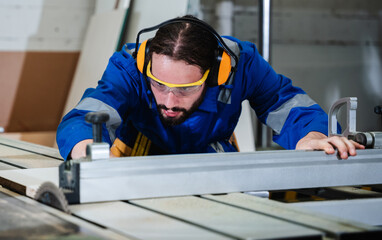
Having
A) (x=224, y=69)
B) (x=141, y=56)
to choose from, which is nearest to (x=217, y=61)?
(x=224, y=69)

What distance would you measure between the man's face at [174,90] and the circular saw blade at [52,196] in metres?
0.70

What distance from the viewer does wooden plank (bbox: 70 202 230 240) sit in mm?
1172

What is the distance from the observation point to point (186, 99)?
2.14 m

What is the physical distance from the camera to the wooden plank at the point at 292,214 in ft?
3.95

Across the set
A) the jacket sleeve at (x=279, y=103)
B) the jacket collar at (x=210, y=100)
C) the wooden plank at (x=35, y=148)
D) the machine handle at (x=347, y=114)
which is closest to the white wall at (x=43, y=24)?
the wooden plank at (x=35, y=148)

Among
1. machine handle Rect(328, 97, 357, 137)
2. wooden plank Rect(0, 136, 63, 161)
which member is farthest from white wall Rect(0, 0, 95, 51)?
machine handle Rect(328, 97, 357, 137)

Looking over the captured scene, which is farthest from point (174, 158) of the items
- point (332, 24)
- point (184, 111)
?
point (332, 24)

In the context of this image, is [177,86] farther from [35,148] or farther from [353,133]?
[35,148]

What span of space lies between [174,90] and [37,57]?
3175 millimetres

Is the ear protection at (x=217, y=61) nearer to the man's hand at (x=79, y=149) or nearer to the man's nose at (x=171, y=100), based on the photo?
the man's nose at (x=171, y=100)

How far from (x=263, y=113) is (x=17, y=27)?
3.06 meters

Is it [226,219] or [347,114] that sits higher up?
[347,114]

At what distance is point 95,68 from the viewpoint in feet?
15.5

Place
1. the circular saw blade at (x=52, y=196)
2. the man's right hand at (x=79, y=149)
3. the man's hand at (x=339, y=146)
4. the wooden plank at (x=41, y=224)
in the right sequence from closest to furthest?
the wooden plank at (x=41, y=224)
the circular saw blade at (x=52, y=196)
the man's hand at (x=339, y=146)
the man's right hand at (x=79, y=149)
